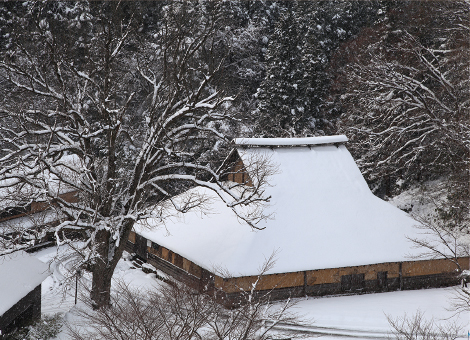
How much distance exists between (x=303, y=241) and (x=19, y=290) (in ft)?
37.6

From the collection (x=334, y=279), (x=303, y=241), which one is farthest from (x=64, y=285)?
(x=334, y=279)

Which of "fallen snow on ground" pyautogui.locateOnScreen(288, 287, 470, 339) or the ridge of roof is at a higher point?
the ridge of roof

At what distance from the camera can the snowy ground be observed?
1792 centimetres

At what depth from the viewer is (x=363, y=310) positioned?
1939 centimetres

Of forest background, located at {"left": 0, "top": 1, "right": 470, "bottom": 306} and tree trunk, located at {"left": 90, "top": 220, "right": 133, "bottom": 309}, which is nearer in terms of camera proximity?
tree trunk, located at {"left": 90, "top": 220, "right": 133, "bottom": 309}

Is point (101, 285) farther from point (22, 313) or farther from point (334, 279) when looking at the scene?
point (334, 279)

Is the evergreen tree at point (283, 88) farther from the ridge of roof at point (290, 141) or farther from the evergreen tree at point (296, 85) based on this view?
the ridge of roof at point (290, 141)

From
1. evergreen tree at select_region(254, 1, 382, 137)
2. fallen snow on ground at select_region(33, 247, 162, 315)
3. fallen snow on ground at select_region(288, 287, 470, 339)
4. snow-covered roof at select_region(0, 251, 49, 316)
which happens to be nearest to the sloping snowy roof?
fallen snow on ground at select_region(288, 287, 470, 339)

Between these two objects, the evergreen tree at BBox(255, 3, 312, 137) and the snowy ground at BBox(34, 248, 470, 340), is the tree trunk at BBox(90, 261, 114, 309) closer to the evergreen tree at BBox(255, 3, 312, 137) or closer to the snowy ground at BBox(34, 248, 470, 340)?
the snowy ground at BBox(34, 248, 470, 340)

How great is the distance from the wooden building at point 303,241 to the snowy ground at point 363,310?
2.43 feet

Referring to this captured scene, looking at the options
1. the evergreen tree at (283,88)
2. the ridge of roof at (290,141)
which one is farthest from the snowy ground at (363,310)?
the evergreen tree at (283,88)

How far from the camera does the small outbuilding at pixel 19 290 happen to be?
52.0 feet

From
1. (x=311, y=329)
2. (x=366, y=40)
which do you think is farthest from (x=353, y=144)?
(x=311, y=329)

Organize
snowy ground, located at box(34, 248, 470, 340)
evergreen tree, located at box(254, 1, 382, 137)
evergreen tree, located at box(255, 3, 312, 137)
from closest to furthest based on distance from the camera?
snowy ground, located at box(34, 248, 470, 340)
evergreen tree, located at box(255, 3, 312, 137)
evergreen tree, located at box(254, 1, 382, 137)
